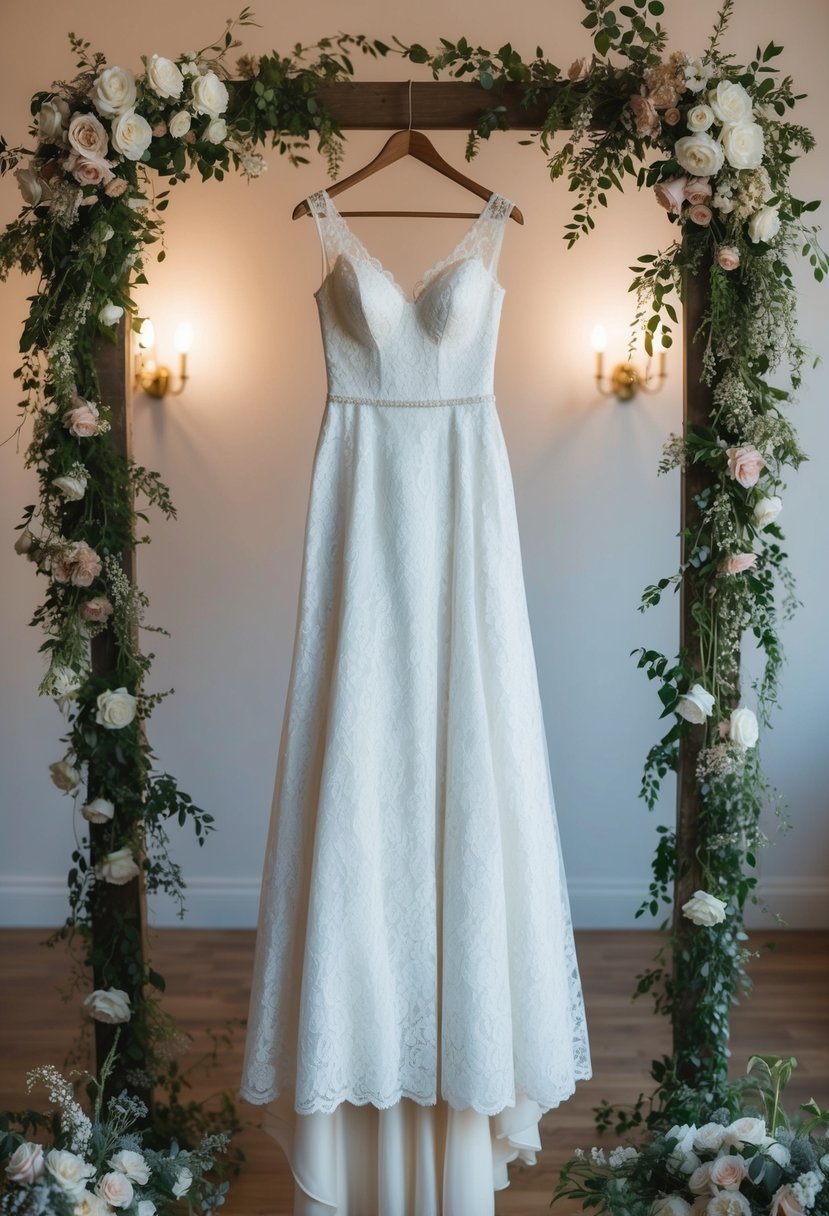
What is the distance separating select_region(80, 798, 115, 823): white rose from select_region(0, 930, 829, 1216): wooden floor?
34.9 inches

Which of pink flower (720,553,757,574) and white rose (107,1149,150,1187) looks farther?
pink flower (720,553,757,574)

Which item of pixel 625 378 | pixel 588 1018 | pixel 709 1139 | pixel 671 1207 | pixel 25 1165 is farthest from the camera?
pixel 625 378

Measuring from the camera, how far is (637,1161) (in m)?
2.35

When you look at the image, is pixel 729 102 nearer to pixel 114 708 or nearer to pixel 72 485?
pixel 72 485

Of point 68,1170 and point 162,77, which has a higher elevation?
point 162,77

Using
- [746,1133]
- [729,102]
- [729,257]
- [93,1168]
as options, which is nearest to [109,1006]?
[93,1168]

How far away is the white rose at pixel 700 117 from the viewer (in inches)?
95.4

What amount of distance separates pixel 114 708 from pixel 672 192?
5.14 ft

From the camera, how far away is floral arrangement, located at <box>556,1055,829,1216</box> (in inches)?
81.4

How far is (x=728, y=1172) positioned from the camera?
2131mm

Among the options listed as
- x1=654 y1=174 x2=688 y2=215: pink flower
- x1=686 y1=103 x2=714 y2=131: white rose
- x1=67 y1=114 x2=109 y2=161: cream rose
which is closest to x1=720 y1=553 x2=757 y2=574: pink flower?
x1=654 y1=174 x2=688 y2=215: pink flower

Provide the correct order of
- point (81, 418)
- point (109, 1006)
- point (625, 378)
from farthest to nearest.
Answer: point (625, 378), point (109, 1006), point (81, 418)

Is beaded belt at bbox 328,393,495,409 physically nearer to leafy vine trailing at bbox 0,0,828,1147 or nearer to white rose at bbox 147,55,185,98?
leafy vine trailing at bbox 0,0,828,1147

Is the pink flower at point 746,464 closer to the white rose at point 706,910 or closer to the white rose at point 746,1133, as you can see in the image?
the white rose at point 706,910
